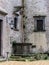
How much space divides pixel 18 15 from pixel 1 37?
6.98ft

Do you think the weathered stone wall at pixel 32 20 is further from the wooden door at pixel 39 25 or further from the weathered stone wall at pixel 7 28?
the weathered stone wall at pixel 7 28

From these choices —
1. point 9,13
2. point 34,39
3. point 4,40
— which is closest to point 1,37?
point 4,40

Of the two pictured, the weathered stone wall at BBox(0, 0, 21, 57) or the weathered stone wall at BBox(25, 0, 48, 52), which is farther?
the weathered stone wall at BBox(25, 0, 48, 52)

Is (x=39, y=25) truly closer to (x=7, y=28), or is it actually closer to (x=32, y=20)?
(x=32, y=20)

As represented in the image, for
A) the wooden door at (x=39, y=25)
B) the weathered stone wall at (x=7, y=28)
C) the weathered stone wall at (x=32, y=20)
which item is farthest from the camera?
the wooden door at (x=39, y=25)

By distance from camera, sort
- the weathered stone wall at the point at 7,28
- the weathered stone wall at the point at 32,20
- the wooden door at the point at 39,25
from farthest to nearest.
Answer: the wooden door at the point at 39,25, the weathered stone wall at the point at 32,20, the weathered stone wall at the point at 7,28

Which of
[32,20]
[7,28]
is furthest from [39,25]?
[7,28]

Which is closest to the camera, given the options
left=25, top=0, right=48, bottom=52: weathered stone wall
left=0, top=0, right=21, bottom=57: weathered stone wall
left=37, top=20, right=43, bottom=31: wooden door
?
left=0, top=0, right=21, bottom=57: weathered stone wall

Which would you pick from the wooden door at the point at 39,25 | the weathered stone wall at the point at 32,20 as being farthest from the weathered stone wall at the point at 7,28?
the wooden door at the point at 39,25

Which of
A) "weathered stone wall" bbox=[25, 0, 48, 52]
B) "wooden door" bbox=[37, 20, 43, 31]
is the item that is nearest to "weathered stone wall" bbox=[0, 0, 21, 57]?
"weathered stone wall" bbox=[25, 0, 48, 52]

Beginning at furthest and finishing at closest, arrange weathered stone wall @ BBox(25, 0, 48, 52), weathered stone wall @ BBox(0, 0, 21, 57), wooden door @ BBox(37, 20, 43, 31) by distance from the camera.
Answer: wooden door @ BBox(37, 20, 43, 31), weathered stone wall @ BBox(25, 0, 48, 52), weathered stone wall @ BBox(0, 0, 21, 57)

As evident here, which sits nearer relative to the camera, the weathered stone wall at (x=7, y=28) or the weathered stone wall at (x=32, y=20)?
the weathered stone wall at (x=7, y=28)

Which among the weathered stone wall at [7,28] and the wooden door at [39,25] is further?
the wooden door at [39,25]

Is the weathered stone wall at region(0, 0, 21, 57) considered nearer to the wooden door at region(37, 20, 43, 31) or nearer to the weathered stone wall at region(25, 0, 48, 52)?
the weathered stone wall at region(25, 0, 48, 52)
